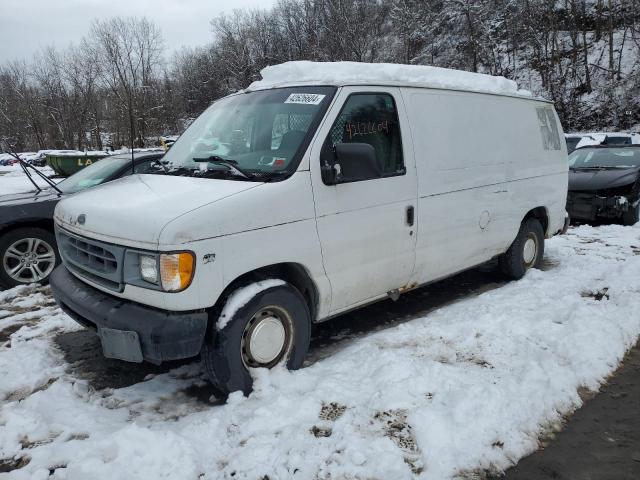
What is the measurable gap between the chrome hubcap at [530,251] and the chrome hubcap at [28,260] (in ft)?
19.5

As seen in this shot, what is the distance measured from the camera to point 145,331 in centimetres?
288

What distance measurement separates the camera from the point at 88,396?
3.42 m

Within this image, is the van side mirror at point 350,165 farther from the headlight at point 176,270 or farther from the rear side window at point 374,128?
the headlight at point 176,270

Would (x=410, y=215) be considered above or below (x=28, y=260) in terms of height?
above

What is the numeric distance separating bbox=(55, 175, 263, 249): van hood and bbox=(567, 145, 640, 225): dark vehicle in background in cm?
793

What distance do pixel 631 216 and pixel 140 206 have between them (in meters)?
8.88

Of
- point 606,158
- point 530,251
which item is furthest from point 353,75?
point 606,158

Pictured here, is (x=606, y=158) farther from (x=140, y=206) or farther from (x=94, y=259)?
(x=94, y=259)

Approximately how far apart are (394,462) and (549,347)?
6.46ft

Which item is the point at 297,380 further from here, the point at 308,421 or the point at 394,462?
the point at 394,462

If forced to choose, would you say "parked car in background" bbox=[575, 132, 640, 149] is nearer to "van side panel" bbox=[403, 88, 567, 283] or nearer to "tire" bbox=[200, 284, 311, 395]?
"van side panel" bbox=[403, 88, 567, 283]

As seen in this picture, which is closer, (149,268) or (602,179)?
(149,268)

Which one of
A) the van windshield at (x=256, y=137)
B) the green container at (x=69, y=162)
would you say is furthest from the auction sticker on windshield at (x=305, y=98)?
the green container at (x=69, y=162)

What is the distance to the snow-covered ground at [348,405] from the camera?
8.66 ft
